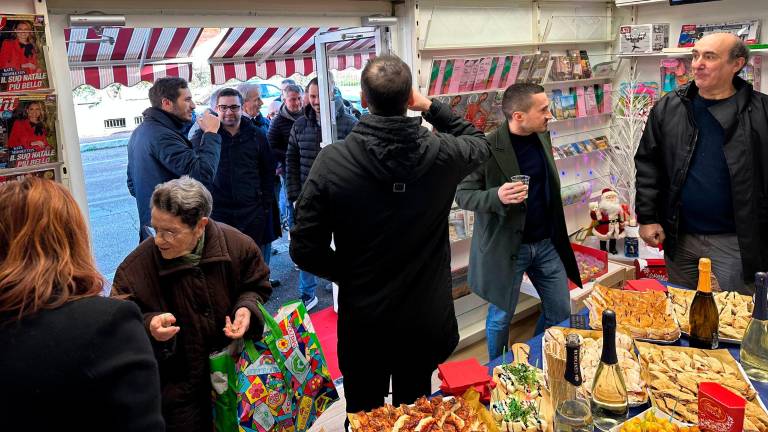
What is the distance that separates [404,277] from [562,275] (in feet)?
4.73

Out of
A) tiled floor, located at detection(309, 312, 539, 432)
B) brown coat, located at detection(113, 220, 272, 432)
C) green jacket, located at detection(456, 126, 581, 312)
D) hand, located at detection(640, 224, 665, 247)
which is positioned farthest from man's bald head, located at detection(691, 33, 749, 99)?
brown coat, located at detection(113, 220, 272, 432)

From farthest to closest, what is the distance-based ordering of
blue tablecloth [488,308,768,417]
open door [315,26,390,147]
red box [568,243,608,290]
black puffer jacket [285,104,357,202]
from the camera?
1. black puffer jacket [285,104,357,202]
2. red box [568,243,608,290]
3. open door [315,26,390,147]
4. blue tablecloth [488,308,768,417]

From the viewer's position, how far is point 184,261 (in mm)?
2150

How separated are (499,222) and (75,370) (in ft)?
7.59

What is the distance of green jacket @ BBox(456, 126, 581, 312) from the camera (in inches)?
121

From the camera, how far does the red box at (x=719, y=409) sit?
4.92 feet

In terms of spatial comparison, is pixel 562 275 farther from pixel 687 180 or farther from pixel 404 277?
pixel 404 277

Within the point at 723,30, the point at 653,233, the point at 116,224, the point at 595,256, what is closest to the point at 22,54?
the point at 653,233

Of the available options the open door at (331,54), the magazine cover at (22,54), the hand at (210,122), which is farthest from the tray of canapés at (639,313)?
the magazine cover at (22,54)

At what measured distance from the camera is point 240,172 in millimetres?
4324

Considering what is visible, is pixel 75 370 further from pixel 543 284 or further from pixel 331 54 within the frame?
pixel 331 54

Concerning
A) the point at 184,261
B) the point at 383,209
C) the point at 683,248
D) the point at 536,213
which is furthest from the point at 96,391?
the point at 683,248

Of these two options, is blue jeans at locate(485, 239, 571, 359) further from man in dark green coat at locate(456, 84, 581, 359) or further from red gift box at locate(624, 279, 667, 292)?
red gift box at locate(624, 279, 667, 292)

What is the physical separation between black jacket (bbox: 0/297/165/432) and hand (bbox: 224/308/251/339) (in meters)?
0.87
